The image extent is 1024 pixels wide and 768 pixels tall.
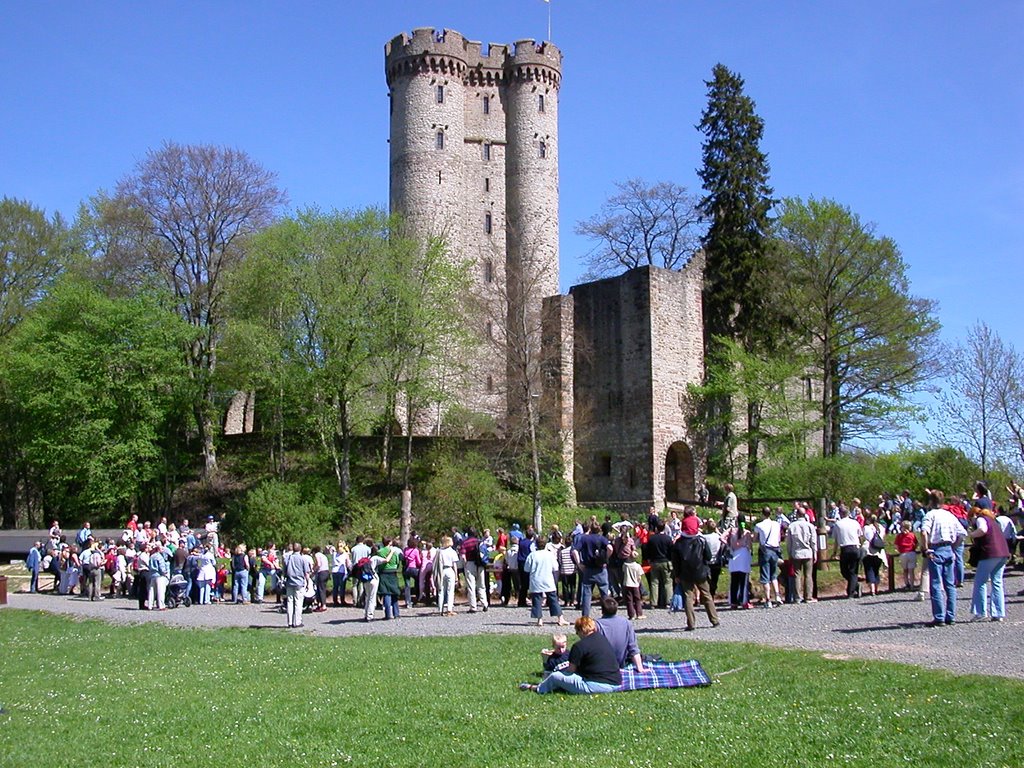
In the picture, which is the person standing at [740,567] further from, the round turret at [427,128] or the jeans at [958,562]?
the round turret at [427,128]

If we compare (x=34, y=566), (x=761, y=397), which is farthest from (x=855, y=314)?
(x=34, y=566)

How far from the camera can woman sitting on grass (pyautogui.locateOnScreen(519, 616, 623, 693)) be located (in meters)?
11.2

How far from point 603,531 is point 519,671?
9652mm

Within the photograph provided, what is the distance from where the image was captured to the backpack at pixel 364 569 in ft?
70.4

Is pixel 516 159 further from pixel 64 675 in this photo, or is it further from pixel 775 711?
pixel 775 711

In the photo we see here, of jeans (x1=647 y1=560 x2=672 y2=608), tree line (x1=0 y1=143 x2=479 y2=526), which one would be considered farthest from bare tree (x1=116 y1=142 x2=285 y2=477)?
jeans (x1=647 y1=560 x2=672 y2=608)

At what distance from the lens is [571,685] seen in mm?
11203

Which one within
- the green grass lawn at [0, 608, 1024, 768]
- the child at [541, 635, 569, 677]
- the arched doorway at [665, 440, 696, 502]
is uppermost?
the arched doorway at [665, 440, 696, 502]

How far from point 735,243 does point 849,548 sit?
28.7 m

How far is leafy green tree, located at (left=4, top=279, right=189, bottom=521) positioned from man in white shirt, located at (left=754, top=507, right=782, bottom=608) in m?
30.4

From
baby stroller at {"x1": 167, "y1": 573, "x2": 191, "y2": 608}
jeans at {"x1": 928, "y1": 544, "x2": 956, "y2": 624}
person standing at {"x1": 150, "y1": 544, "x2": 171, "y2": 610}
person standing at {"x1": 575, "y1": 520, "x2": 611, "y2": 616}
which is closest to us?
jeans at {"x1": 928, "y1": 544, "x2": 956, "y2": 624}

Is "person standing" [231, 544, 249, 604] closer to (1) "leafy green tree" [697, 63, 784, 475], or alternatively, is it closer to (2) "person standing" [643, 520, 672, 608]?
(2) "person standing" [643, 520, 672, 608]

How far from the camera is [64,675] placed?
14.7m

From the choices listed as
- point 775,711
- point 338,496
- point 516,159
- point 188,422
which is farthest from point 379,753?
point 516,159
